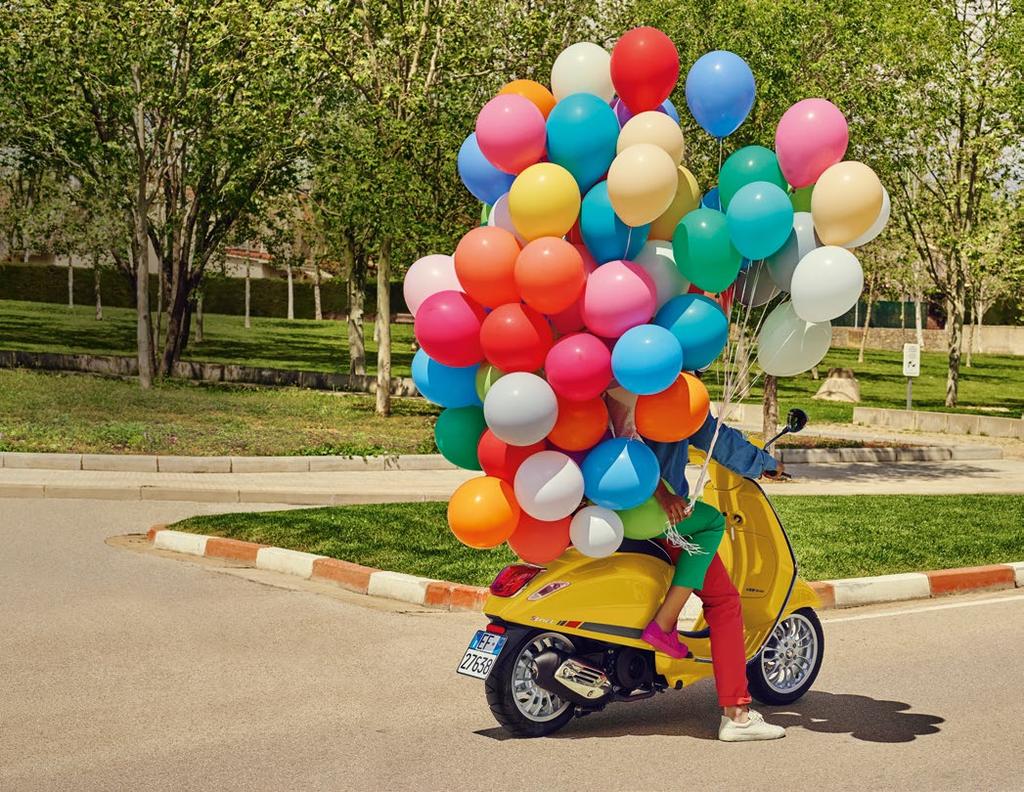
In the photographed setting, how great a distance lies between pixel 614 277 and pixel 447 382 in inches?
35.6

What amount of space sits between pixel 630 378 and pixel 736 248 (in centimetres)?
71

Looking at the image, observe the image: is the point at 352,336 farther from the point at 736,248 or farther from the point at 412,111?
the point at 736,248

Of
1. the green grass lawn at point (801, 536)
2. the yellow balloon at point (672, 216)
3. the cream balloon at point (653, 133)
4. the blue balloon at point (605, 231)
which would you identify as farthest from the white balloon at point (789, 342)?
the green grass lawn at point (801, 536)

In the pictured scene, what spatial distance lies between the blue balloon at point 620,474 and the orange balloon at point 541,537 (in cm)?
21

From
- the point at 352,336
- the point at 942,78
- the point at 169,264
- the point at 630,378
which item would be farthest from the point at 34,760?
the point at 352,336

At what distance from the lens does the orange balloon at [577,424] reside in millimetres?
5879

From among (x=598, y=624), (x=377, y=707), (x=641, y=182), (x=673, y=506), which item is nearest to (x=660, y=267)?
(x=641, y=182)

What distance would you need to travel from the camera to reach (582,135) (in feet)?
19.2

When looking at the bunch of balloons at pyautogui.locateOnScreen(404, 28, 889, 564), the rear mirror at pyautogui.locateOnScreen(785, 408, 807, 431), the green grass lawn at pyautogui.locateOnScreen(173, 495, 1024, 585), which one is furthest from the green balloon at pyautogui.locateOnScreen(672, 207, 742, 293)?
the green grass lawn at pyautogui.locateOnScreen(173, 495, 1024, 585)

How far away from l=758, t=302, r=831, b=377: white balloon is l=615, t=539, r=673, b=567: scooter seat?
37.4 inches

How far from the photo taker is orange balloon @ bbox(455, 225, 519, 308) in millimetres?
5824

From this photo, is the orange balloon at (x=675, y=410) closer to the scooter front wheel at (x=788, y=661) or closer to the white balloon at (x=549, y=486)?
the white balloon at (x=549, y=486)

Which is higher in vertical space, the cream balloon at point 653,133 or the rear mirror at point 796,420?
the cream balloon at point 653,133

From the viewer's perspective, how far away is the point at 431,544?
36.1 feet
